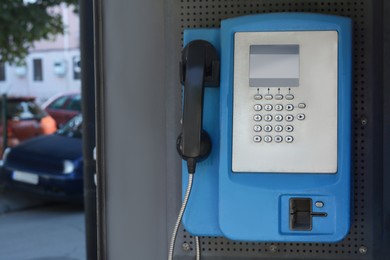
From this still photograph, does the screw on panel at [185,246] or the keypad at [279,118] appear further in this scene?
the screw on panel at [185,246]

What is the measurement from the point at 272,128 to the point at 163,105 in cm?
45

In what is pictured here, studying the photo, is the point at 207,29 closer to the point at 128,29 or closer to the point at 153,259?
the point at 128,29

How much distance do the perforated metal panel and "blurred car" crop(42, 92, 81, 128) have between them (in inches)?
344

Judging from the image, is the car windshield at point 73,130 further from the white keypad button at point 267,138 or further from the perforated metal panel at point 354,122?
the white keypad button at point 267,138

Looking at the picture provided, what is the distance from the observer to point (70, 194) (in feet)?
20.8

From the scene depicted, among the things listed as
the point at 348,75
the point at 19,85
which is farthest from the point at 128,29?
the point at 19,85

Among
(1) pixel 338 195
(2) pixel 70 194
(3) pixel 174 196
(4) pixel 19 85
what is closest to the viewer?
(1) pixel 338 195

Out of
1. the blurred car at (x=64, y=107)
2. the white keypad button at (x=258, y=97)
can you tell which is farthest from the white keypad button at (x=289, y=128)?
the blurred car at (x=64, y=107)

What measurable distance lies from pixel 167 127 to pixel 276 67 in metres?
0.45

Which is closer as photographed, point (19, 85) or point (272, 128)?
point (272, 128)

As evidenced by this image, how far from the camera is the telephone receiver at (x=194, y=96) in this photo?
5.38 feet

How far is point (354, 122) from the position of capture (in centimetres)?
180

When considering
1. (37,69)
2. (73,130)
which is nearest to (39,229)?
(73,130)

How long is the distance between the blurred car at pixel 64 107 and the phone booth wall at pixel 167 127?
28.0ft
